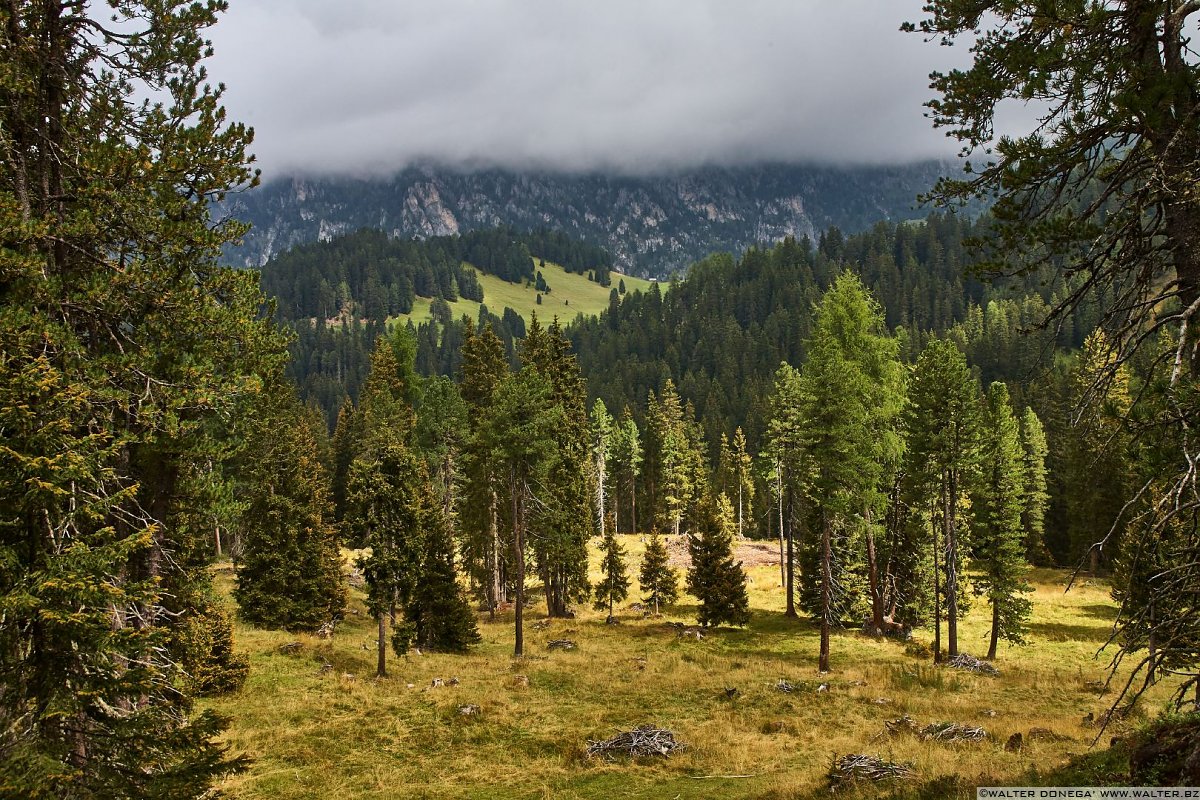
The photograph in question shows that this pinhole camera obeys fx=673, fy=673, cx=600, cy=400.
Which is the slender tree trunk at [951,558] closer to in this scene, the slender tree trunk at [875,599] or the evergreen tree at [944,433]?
the evergreen tree at [944,433]

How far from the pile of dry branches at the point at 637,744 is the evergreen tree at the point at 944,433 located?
17.2 meters

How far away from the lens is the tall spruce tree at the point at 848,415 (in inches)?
1128

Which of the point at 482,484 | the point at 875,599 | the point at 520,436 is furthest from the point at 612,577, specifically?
the point at 875,599

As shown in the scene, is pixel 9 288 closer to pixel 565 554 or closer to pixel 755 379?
pixel 565 554

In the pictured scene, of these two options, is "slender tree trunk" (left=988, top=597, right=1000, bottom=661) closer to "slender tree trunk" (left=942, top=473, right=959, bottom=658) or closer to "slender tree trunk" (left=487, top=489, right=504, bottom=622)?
"slender tree trunk" (left=942, top=473, right=959, bottom=658)

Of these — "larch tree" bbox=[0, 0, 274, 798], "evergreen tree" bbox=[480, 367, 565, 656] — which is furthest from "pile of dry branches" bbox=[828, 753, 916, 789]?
"evergreen tree" bbox=[480, 367, 565, 656]

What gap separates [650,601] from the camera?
4488cm

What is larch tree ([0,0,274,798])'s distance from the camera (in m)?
8.29

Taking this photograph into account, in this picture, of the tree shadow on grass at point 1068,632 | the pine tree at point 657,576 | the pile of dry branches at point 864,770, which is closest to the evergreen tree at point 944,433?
the tree shadow on grass at point 1068,632

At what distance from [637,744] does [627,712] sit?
4338 mm

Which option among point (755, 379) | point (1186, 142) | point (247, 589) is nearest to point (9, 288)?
point (1186, 142)

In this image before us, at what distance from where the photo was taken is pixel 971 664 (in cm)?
3103

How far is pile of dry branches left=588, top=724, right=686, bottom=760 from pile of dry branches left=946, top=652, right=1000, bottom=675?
17349 millimetres

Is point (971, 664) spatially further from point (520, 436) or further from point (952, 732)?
point (520, 436)
